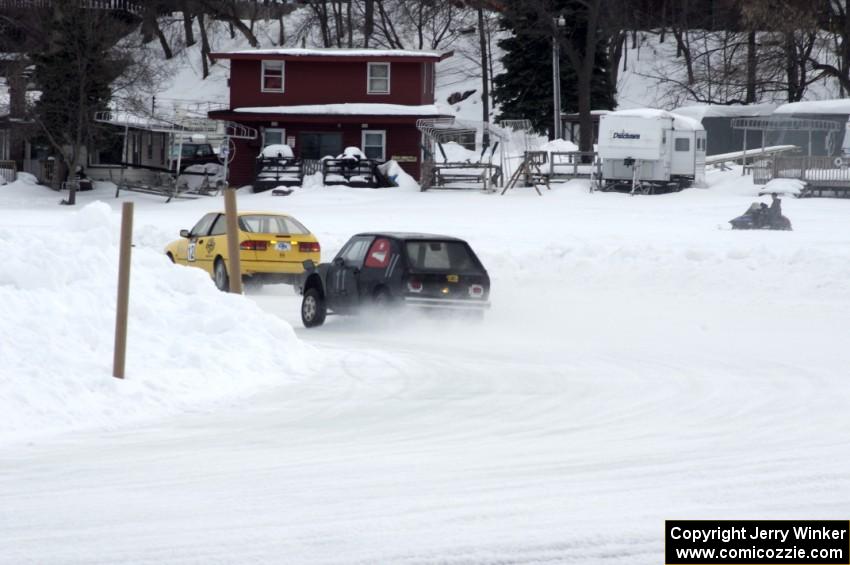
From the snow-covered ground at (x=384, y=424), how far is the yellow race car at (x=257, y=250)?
222 cm

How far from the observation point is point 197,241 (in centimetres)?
2423

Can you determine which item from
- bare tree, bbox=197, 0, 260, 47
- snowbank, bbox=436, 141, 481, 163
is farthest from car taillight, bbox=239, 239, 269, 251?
bare tree, bbox=197, 0, 260, 47

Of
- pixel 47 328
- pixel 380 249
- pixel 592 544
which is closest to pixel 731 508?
pixel 592 544

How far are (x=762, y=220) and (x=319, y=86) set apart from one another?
93.1ft

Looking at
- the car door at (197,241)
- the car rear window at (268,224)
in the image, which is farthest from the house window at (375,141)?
the car rear window at (268,224)

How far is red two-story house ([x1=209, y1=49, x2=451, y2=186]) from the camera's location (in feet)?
185

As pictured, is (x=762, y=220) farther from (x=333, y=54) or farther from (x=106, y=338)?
(x=333, y=54)

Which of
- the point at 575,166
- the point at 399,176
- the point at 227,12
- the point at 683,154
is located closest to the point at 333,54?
the point at 399,176

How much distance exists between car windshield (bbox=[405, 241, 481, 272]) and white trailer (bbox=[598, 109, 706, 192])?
101 feet

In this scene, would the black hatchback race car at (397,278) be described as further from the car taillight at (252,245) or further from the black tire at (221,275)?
the black tire at (221,275)

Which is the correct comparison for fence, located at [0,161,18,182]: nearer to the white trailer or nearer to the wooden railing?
the white trailer

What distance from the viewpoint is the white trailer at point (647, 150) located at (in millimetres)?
48625

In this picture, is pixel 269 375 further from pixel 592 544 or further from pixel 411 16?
pixel 411 16

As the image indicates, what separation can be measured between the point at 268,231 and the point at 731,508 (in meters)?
17.6
